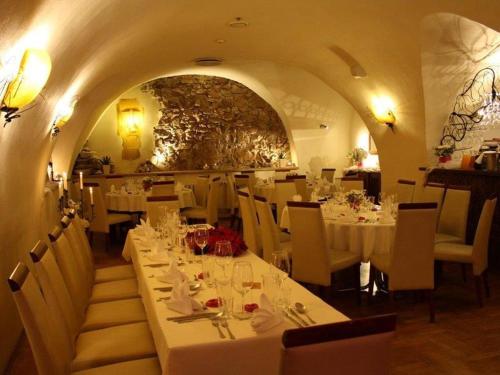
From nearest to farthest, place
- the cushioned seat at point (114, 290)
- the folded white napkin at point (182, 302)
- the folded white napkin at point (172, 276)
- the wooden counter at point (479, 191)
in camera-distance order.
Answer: the folded white napkin at point (182, 302), the folded white napkin at point (172, 276), the cushioned seat at point (114, 290), the wooden counter at point (479, 191)

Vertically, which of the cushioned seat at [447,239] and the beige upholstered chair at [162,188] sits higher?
the beige upholstered chair at [162,188]

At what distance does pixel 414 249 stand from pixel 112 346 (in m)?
2.66

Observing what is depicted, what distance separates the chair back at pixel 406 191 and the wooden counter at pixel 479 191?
21.9 inches

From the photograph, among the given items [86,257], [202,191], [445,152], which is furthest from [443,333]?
[202,191]

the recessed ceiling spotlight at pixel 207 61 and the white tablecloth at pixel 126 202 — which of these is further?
the recessed ceiling spotlight at pixel 207 61

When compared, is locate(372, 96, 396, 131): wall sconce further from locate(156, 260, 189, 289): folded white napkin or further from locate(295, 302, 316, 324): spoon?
locate(295, 302, 316, 324): spoon

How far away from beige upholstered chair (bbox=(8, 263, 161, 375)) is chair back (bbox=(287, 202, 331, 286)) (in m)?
1.88

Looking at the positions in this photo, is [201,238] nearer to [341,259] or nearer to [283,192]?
[341,259]

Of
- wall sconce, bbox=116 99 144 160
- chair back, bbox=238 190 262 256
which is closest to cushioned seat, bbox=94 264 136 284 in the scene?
chair back, bbox=238 190 262 256

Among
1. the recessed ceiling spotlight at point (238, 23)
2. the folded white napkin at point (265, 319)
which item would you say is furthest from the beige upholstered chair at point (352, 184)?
the folded white napkin at point (265, 319)

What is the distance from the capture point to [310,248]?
175 inches

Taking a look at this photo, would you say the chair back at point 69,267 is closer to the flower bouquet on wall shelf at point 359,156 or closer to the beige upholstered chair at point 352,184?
the beige upholstered chair at point 352,184

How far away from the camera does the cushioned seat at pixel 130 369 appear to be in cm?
236

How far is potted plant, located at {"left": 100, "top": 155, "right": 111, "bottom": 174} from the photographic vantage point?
1074cm
